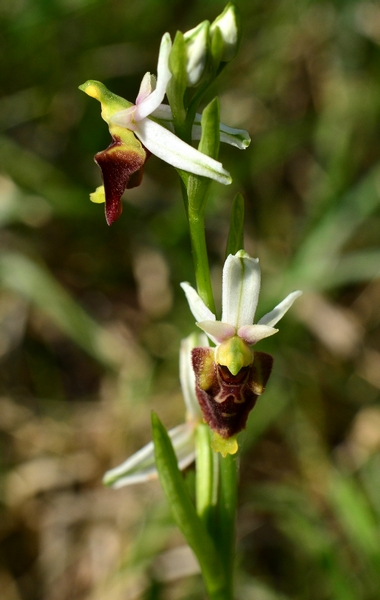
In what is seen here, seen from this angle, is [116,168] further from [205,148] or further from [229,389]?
[229,389]

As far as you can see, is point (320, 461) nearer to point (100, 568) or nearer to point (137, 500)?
point (137, 500)

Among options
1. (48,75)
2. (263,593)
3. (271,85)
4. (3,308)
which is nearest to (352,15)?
(271,85)

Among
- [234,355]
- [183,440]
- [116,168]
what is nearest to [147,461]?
[183,440]

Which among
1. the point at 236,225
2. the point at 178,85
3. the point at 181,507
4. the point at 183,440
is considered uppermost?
the point at 178,85

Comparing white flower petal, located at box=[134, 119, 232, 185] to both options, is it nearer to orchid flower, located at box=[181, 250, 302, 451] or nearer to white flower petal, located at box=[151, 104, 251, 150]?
white flower petal, located at box=[151, 104, 251, 150]

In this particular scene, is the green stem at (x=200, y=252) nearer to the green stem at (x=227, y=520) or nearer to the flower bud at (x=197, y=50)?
the flower bud at (x=197, y=50)

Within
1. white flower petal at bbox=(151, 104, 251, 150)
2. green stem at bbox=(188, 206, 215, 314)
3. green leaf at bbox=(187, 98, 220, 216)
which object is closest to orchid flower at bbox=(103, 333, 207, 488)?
green stem at bbox=(188, 206, 215, 314)
